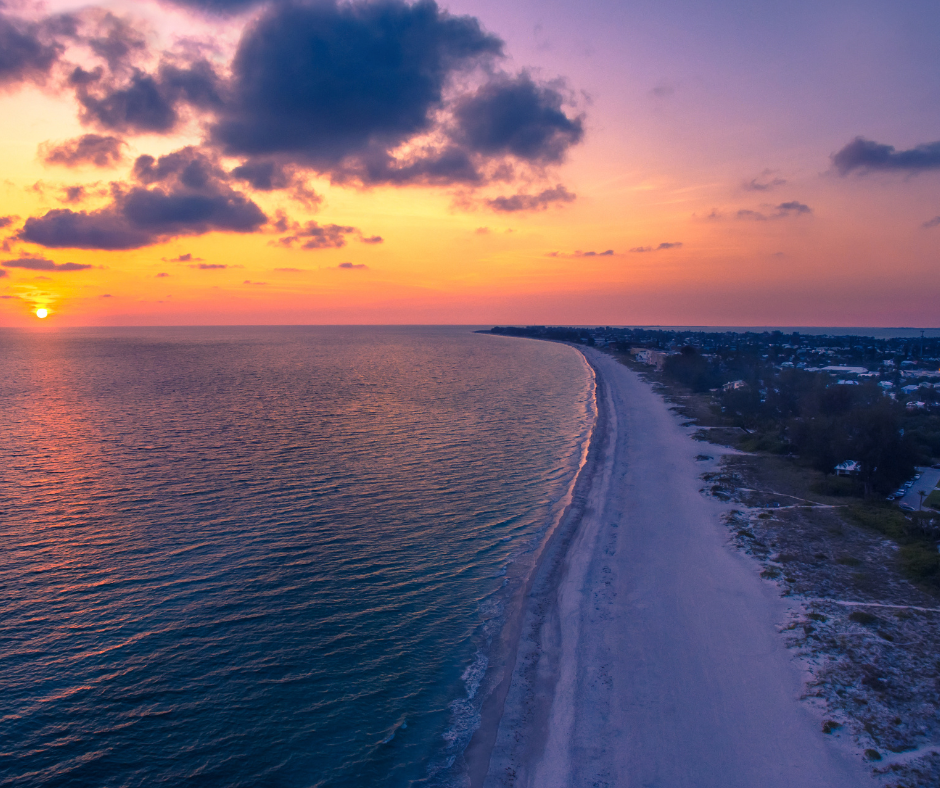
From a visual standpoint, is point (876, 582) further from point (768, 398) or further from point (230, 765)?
point (768, 398)

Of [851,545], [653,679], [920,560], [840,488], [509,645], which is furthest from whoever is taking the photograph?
[840,488]

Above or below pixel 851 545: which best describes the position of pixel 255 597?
below

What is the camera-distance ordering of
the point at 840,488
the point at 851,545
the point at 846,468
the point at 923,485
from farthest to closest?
the point at 846,468 < the point at 923,485 < the point at 840,488 < the point at 851,545

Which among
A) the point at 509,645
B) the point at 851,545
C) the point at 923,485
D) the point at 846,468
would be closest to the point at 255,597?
the point at 509,645

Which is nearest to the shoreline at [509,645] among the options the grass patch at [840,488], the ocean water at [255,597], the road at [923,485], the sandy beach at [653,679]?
the sandy beach at [653,679]

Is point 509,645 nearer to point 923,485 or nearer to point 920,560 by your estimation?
point 920,560

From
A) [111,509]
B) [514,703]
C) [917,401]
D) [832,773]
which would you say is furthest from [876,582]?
[917,401]

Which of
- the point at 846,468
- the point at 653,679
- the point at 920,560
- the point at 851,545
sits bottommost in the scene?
the point at 653,679

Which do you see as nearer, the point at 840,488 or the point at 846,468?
the point at 840,488
